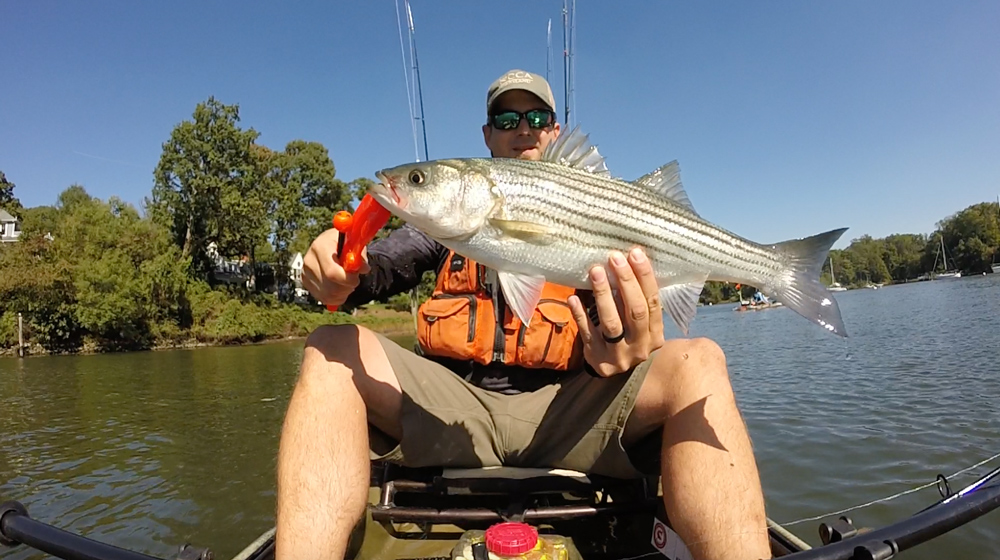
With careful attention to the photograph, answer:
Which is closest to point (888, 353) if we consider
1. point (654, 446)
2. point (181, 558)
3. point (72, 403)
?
point (654, 446)

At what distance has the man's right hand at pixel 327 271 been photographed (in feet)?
8.64

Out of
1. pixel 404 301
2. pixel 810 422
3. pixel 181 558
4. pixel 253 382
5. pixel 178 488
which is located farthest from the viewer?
pixel 404 301

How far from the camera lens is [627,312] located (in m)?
2.64

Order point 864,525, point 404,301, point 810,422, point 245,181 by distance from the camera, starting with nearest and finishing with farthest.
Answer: point 864,525
point 810,422
point 245,181
point 404,301

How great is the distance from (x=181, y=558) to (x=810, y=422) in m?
10.9

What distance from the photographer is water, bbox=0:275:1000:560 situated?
280 inches

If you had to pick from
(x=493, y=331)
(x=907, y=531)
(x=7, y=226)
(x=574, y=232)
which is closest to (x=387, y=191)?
(x=574, y=232)

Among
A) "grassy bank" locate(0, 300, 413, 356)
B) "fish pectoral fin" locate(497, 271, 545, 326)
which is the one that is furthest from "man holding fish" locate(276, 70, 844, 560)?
"grassy bank" locate(0, 300, 413, 356)

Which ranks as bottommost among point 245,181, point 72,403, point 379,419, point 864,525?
point 864,525

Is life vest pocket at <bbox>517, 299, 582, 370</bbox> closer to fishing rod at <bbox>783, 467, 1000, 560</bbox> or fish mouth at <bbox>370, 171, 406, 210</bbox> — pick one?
fish mouth at <bbox>370, 171, 406, 210</bbox>

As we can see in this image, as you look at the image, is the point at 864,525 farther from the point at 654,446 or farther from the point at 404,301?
the point at 404,301

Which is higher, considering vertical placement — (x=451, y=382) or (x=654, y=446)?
(x=451, y=382)

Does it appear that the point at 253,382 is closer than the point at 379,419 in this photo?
No

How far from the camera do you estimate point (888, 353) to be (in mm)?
17484
